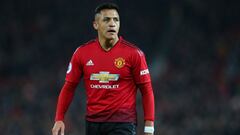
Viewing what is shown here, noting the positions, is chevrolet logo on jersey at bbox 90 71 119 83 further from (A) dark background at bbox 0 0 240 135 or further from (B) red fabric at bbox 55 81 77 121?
(A) dark background at bbox 0 0 240 135

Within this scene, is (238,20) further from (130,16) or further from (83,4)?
(83,4)

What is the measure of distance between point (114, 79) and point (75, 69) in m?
0.42

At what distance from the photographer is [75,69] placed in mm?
6781

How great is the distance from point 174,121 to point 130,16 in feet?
18.6

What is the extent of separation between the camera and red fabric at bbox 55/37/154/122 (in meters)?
6.61

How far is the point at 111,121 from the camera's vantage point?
262 inches

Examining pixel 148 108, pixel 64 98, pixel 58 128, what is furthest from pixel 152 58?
pixel 148 108

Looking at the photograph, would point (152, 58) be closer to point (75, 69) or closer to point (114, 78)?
point (75, 69)

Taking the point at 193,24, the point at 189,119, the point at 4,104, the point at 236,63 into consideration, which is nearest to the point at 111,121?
the point at 189,119

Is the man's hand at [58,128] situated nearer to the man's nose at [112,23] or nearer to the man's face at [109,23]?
the man's face at [109,23]

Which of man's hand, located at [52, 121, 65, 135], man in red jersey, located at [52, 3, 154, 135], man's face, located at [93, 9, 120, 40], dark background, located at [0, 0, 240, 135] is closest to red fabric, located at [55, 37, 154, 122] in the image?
man in red jersey, located at [52, 3, 154, 135]

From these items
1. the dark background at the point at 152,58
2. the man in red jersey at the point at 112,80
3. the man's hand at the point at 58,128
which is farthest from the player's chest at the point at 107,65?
the dark background at the point at 152,58

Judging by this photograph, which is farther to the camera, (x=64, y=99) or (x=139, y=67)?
(x=64, y=99)

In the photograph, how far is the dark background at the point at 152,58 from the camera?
16.7 meters
